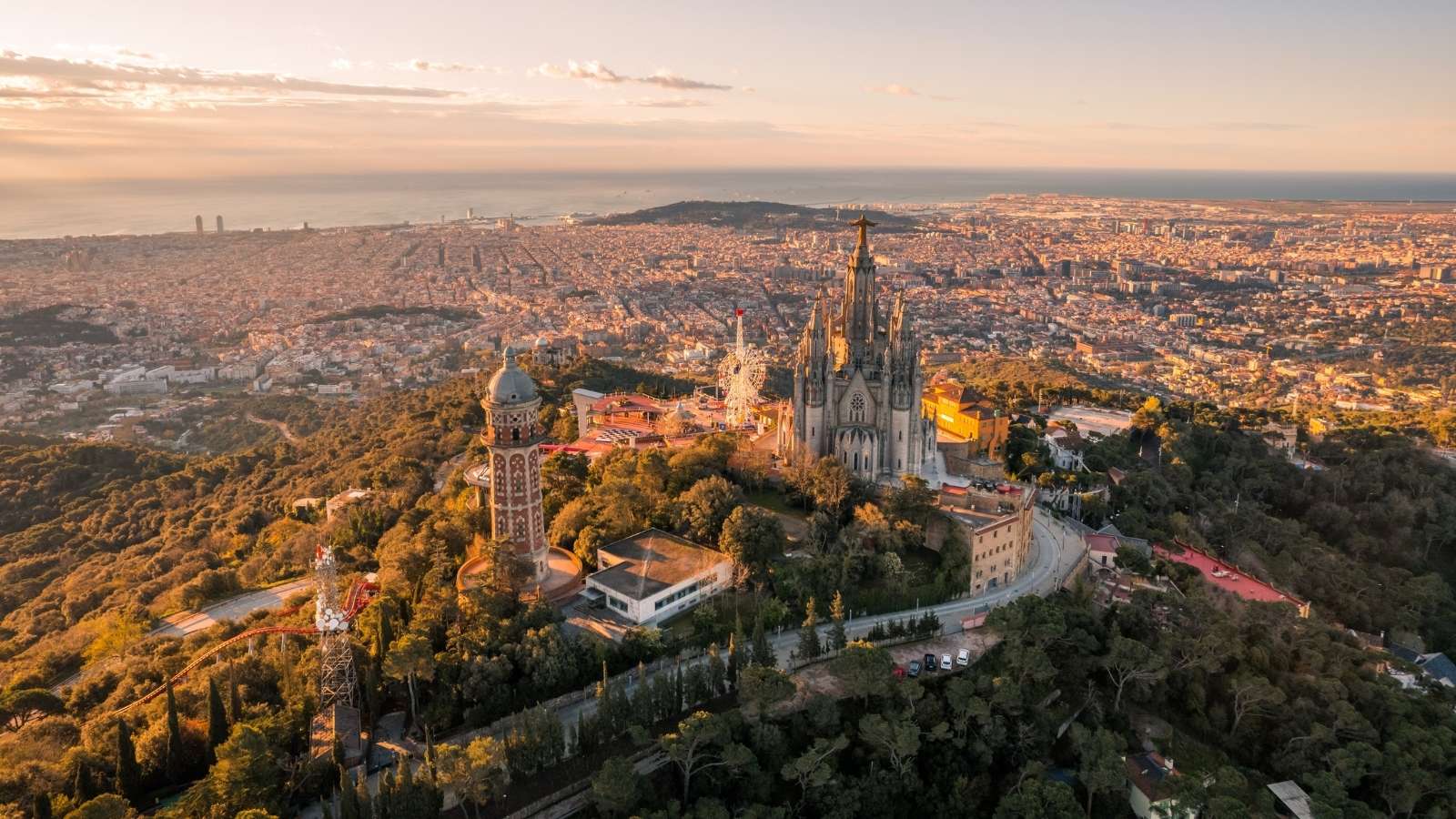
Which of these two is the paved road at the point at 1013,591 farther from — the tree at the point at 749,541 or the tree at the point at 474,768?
the tree at the point at 474,768

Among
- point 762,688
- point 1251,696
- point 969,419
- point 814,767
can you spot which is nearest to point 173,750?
point 762,688

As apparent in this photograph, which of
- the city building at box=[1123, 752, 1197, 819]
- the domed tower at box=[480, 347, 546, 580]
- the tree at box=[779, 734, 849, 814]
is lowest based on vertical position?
the city building at box=[1123, 752, 1197, 819]

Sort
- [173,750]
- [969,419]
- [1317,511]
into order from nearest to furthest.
Result: [173,750], [969,419], [1317,511]

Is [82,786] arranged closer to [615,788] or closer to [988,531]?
[615,788]

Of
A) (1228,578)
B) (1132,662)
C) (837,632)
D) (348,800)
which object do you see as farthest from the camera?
(1228,578)

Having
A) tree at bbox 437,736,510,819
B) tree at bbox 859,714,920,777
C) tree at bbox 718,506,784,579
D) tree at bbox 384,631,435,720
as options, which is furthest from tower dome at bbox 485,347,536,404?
tree at bbox 859,714,920,777

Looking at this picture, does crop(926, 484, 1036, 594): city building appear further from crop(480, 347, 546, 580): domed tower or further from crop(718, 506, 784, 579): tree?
crop(480, 347, 546, 580): domed tower

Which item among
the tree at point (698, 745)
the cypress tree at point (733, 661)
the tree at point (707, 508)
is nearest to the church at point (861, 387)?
the tree at point (707, 508)
